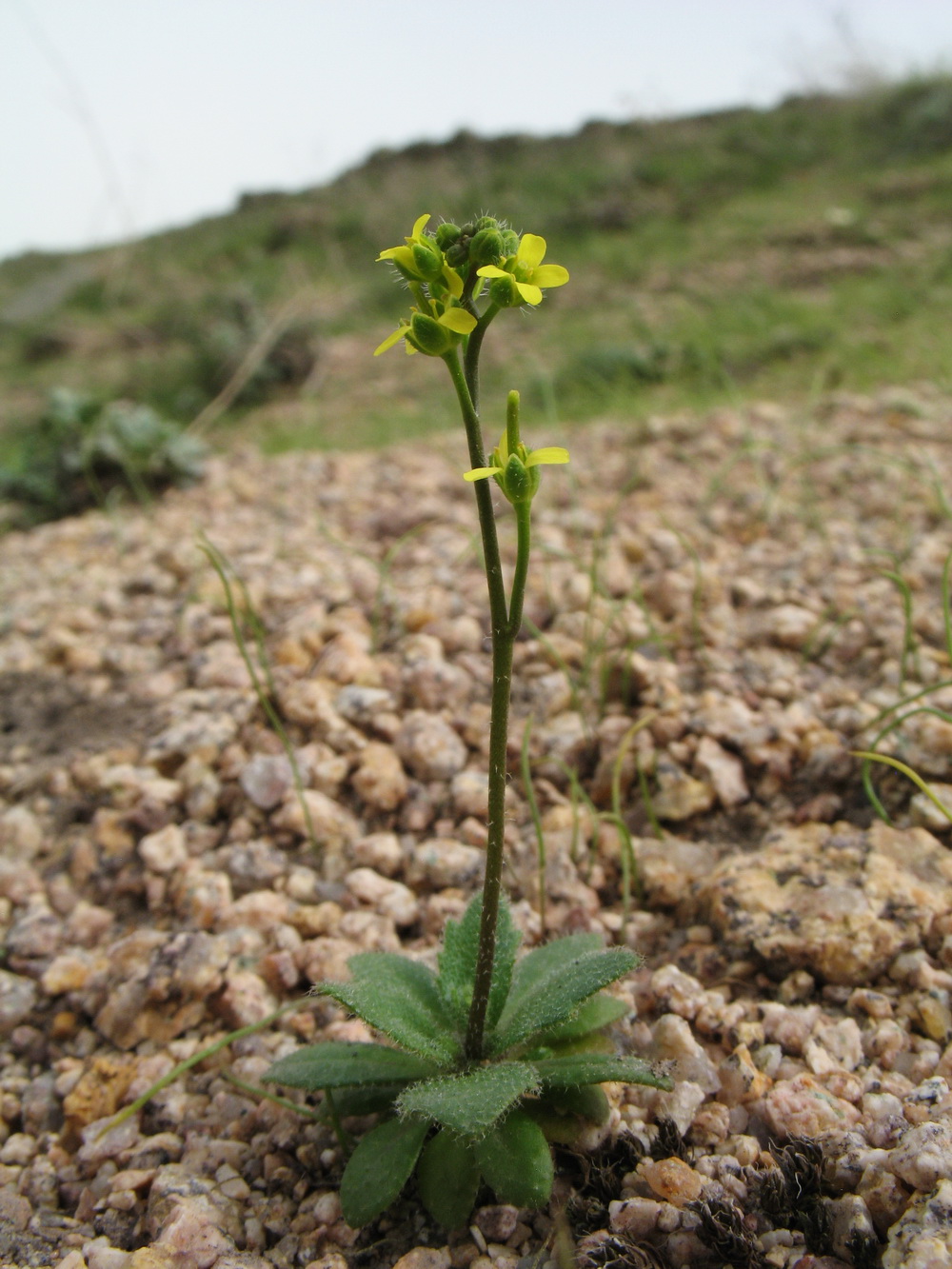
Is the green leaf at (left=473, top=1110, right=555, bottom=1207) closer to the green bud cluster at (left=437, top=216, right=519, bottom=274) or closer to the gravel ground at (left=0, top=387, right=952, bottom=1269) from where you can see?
the gravel ground at (left=0, top=387, right=952, bottom=1269)

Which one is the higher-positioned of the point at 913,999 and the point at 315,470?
the point at 315,470

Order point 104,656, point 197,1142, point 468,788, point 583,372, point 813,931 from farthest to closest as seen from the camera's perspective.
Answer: point 583,372 < point 104,656 < point 468,788 < point 813,931 < point 197,1142

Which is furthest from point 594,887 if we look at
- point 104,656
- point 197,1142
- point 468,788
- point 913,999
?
point 104,656

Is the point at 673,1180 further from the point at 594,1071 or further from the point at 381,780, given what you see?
the point at 381,780

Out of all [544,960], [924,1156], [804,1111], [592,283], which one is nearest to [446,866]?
[544,960]

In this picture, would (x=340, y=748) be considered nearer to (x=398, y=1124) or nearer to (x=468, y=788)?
(x=468, y=788)

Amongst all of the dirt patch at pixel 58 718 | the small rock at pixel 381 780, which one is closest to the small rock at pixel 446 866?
the small rock at pixel 381 780
